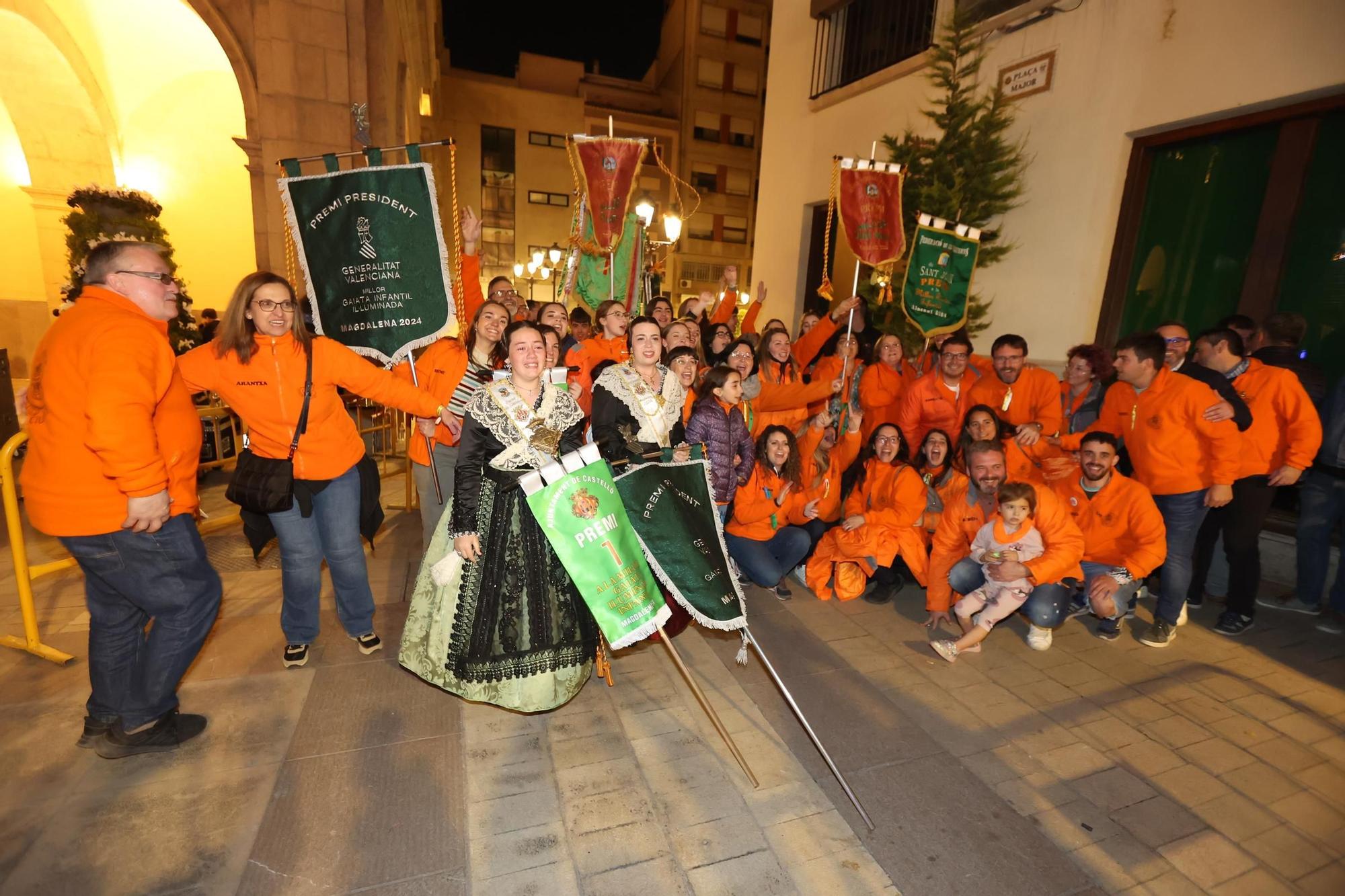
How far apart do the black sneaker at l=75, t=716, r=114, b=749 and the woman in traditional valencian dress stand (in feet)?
4.44

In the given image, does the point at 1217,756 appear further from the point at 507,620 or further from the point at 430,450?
the point at 430,450

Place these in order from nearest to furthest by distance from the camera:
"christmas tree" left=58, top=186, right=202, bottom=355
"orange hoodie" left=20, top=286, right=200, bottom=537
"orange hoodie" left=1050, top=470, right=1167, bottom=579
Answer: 1. "orange hoodie" left=20, top=286, right=200, bottom=537
2. "orange hoodie" left=1050, top=470, right=1167, bottom=579
3. "christmas tree" left=58, top=186, right=202, bottom=355

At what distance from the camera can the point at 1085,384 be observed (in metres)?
5.39

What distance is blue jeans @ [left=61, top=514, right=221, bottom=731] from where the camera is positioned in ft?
8.12

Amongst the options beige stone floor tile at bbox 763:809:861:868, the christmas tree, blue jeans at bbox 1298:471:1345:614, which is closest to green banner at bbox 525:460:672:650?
beige stone floor tile at bbox 763:809:861:868

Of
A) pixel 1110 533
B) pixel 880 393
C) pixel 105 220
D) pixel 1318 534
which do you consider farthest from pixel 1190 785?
pixel 105 220

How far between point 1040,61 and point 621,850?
9.38m

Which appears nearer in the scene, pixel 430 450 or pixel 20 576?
pixel 20 576

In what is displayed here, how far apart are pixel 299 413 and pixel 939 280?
229 inches

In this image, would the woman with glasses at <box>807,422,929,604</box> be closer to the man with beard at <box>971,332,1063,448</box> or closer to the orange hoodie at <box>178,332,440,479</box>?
the man with beard at <box>971,332,1063,448</box>

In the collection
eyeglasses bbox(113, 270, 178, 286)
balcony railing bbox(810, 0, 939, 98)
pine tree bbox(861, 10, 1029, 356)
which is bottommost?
eyeglasses bbox(113, 270, 178, 286)

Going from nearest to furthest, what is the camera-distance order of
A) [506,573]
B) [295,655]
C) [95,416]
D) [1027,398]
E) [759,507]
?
[95,416] < [506,573] < [295,655] < [759,507] < [1027,398]

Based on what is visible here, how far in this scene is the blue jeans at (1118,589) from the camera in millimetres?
4180

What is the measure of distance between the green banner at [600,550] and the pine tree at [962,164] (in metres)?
6.10
